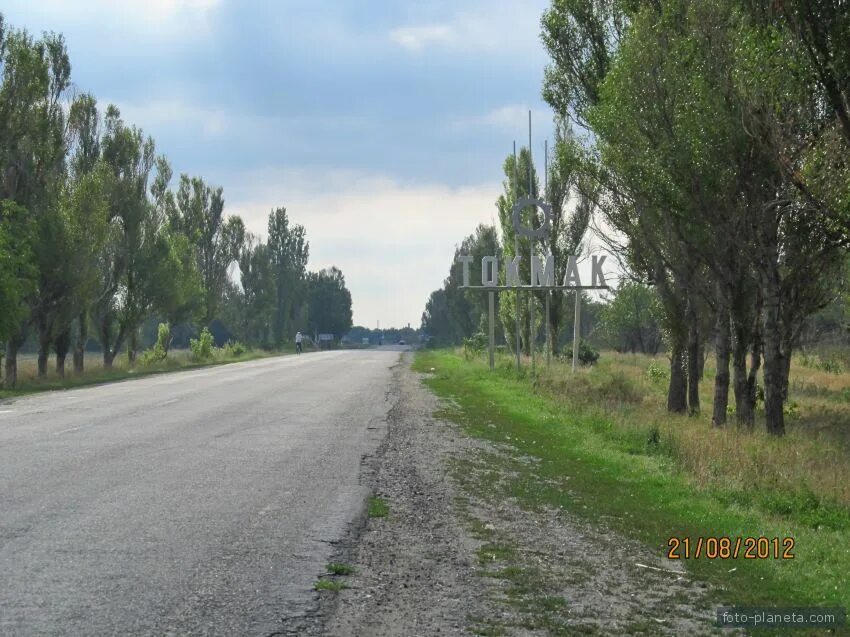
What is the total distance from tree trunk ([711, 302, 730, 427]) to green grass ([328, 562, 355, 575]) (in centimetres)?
1683

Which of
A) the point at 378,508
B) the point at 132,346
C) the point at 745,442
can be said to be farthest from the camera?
the point at 132,346

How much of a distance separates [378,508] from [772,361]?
1213 cm

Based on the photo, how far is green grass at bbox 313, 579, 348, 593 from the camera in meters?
7.23

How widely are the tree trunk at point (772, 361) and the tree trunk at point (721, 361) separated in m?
1.99

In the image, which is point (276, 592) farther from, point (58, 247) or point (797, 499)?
point (58, 247)

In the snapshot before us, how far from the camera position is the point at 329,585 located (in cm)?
731

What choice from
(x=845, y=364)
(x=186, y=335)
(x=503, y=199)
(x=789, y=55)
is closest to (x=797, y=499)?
(x=789, y=55)

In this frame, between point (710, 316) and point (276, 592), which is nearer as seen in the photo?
point (276, 592)

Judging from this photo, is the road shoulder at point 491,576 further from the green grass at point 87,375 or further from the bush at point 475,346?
the bush at point 475,346

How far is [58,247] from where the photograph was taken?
132ft

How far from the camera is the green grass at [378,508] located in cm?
1042

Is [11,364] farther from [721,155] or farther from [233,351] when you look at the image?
[233,351]

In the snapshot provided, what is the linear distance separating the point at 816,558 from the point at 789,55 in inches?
328
